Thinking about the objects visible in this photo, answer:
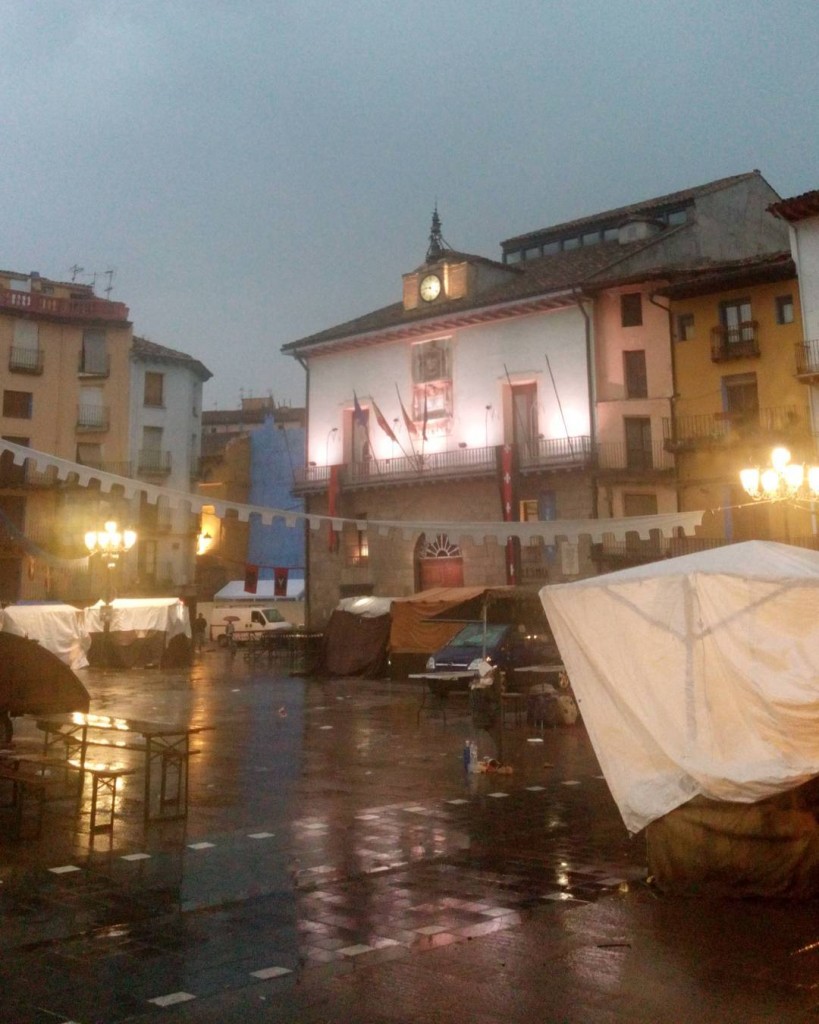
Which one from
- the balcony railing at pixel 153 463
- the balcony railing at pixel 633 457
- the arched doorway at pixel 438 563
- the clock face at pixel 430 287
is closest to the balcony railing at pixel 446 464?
the balcony railing at pixel 633 457

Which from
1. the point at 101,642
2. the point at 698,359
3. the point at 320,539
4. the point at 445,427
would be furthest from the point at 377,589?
the point at 698,359

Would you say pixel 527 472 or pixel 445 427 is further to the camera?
pixel 445 427

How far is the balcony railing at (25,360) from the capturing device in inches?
1801

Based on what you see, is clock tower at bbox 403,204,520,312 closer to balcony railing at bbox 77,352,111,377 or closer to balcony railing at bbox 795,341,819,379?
balcony railing at bbox 795,341,819,379

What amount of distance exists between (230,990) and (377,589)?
33077 mm

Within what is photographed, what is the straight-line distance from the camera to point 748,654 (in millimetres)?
6812

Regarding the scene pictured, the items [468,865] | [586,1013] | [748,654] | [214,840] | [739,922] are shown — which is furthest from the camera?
[214,840]

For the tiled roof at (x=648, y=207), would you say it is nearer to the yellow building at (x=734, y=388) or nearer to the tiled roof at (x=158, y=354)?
the yellow building at (x=734, y=388)

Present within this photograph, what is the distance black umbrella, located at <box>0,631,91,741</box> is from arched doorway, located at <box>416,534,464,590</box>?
2588 cm

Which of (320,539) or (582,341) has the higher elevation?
(582,341)

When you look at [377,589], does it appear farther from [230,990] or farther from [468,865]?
[230,990]

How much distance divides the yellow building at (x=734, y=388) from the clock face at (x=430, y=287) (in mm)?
9493

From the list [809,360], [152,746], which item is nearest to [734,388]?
[809,360]

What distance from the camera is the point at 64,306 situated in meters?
47.2
